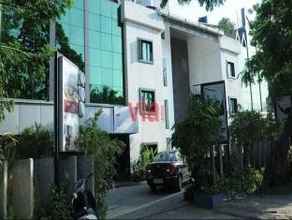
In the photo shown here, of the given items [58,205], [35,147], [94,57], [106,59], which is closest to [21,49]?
[35,147]

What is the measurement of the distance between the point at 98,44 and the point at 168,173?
11304 millimetres

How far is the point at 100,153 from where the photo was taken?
1227 cm

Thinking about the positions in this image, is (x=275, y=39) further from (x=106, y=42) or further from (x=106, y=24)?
(x=106, y=24)

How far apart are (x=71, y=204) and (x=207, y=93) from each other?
7.77 metres

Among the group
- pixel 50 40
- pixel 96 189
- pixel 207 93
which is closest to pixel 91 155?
pixel 96 189

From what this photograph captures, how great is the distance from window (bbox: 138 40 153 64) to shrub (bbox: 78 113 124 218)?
1919cm

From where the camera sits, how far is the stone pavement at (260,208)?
13.1m

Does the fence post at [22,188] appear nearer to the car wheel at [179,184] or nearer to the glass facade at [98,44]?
the car wheel at [179,184]

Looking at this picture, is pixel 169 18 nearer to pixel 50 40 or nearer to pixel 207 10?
pixel 50 40

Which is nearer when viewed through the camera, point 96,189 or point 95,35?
point 96,189

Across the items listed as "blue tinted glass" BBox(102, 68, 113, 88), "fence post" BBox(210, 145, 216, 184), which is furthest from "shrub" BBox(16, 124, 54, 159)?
"blue tinted glass" BBox(102, 68, 113, 88)

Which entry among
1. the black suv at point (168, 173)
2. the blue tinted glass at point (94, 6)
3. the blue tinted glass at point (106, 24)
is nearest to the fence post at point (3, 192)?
the black suv at point (168, 173)

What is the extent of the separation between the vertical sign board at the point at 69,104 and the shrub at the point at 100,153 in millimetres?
417

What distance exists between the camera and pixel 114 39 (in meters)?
30.1
